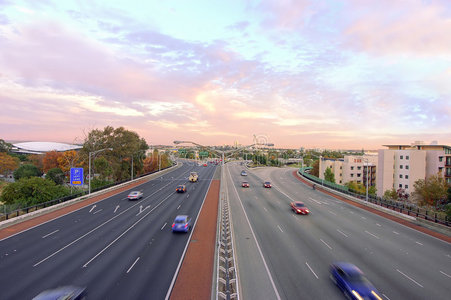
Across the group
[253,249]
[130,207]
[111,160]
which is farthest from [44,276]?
[111,160]

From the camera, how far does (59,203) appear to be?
105ft

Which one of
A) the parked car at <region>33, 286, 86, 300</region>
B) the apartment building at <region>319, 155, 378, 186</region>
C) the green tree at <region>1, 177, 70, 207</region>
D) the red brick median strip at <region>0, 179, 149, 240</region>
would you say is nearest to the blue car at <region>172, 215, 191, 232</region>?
the parked car at <region>33, 286, 86, 300</region>

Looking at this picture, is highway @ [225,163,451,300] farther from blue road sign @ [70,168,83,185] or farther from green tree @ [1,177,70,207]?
green tree @ [1,177,70,207]

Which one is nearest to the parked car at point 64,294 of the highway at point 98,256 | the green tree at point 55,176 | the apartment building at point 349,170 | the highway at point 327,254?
the highway at point 98,256

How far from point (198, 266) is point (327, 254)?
9308mm

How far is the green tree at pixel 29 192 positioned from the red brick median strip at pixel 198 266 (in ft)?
69.1

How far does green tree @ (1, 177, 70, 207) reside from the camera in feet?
95.7

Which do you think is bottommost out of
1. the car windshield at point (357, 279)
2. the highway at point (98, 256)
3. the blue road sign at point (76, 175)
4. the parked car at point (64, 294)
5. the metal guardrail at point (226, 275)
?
the highway at point (98, 256)

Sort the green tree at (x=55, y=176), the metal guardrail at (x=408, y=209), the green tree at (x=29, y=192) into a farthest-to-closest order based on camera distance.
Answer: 1. the green tree at (x=55, y=176)
2. the green tree at (x=29, y=192)
3. the metal guardrail at (x=408, y=209)

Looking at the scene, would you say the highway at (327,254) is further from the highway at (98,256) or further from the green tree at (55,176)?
the green tree at (55,176)

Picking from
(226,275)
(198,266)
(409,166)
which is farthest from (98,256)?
(409,166)

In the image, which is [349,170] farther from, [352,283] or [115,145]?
[352,283]

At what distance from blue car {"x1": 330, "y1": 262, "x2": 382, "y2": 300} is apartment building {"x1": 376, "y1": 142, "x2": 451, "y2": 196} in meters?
62.6

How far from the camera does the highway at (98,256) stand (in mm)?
12641
